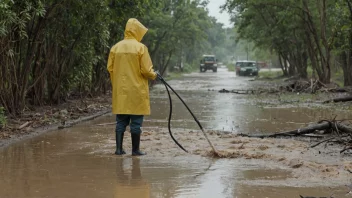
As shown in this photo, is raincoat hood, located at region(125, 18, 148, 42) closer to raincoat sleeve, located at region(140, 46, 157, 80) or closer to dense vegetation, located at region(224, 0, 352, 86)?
raincoat sleeve, located at region(140, 46, 157, 80)

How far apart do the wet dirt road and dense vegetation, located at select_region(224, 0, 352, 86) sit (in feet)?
42.2

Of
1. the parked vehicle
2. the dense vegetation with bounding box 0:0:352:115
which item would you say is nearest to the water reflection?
the dense vegetation with bounding box 0:0:352:115

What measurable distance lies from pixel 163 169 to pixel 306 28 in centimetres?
2255

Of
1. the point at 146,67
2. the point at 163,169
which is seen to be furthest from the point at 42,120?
the point at 163,169

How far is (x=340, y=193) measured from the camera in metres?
5.41

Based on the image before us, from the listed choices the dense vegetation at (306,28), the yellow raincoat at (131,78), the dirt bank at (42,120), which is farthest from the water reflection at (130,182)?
the dense vegetation at (306,28)

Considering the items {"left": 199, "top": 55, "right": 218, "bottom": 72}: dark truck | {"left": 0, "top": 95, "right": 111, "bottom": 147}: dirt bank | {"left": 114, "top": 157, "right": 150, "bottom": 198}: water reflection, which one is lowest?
{"left": 114, "top": 157, "right": 150, "bottom": 198}: water reflection

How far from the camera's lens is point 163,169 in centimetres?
668

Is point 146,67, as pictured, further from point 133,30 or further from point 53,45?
point 53,45

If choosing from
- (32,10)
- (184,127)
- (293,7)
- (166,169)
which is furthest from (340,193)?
(293,7)

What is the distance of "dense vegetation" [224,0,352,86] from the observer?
23.2 meters

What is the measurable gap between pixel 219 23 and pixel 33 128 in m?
113

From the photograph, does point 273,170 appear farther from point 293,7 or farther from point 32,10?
point 293,7

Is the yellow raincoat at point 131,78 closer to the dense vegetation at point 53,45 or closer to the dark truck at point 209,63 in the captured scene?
the dense vegetation at point 53,45
